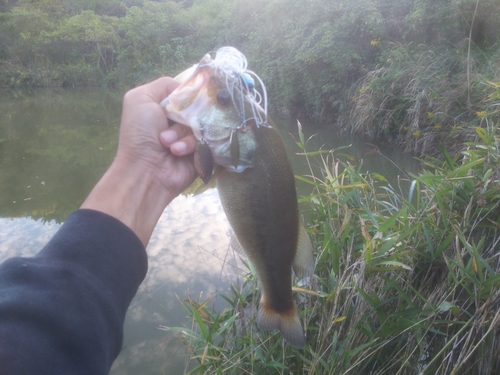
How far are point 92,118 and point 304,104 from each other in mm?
9279

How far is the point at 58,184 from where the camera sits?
743cm

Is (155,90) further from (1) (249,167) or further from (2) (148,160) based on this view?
(1) (249,167)

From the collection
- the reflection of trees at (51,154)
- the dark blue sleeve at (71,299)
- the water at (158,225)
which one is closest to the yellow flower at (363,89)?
the water at (158,225)

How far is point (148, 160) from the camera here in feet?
6.09

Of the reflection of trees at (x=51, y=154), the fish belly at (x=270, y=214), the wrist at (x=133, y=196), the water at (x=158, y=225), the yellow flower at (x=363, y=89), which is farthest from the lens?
the yellow flower at (x=363, y=89)

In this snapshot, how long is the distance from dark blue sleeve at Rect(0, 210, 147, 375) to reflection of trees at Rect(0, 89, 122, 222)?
5.20 metres

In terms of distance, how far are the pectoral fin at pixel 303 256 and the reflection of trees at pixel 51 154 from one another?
524 cm

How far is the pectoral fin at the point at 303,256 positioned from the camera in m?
1.75

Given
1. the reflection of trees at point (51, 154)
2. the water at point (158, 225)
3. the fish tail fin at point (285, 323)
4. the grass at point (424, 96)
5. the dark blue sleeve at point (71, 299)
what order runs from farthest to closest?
1. the grass at point (424, 96)
2. the reflection of trees at point (51, 154)
3. the water at point (158, 225)
4. the fish tail fin at point (285, 323)
5. the dark blue sleeve at point (71, 299)

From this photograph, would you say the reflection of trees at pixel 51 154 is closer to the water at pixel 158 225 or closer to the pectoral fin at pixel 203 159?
the water at pixel 158 225

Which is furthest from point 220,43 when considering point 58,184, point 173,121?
point 173,121

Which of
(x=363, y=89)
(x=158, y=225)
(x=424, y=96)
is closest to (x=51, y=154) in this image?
(x=158, y=225)

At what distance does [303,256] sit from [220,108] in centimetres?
84

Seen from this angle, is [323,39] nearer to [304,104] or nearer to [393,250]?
[304,104]
